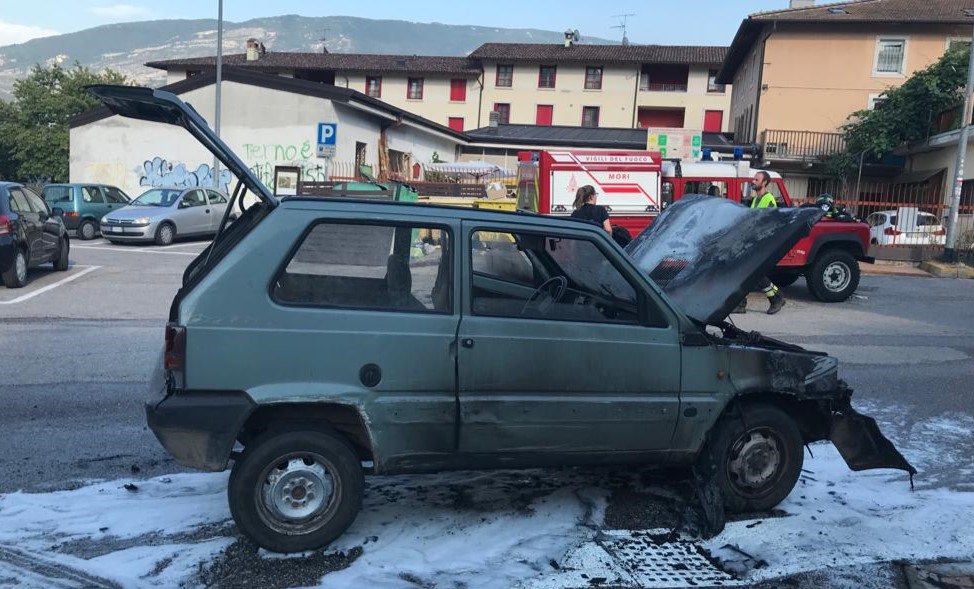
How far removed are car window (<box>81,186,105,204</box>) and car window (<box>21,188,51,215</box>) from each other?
30.8ft

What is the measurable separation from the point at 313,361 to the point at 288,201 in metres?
0.84

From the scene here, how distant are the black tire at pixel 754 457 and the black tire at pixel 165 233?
59.5 ft

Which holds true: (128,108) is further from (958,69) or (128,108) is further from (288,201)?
(958,69)

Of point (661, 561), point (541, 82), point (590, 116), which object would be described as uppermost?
point (541, 82)

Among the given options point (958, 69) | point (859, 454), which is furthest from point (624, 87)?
point (859, 454)

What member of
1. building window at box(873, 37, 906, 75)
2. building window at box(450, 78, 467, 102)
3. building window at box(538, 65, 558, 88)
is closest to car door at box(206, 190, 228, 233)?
building window at box(873, 37, 906, 75)

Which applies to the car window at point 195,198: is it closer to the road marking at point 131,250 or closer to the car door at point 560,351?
the road marking at point 131,250

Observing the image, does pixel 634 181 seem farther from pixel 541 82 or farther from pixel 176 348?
pixel 541 82

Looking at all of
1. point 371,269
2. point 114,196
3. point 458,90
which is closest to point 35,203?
point 114,196

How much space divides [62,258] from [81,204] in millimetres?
8573

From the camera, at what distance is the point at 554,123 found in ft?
184

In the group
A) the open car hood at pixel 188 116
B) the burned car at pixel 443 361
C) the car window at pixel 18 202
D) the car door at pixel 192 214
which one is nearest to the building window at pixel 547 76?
the car door at pixel 192 214

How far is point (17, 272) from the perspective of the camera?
480 inches

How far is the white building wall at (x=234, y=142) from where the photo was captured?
27.0m
